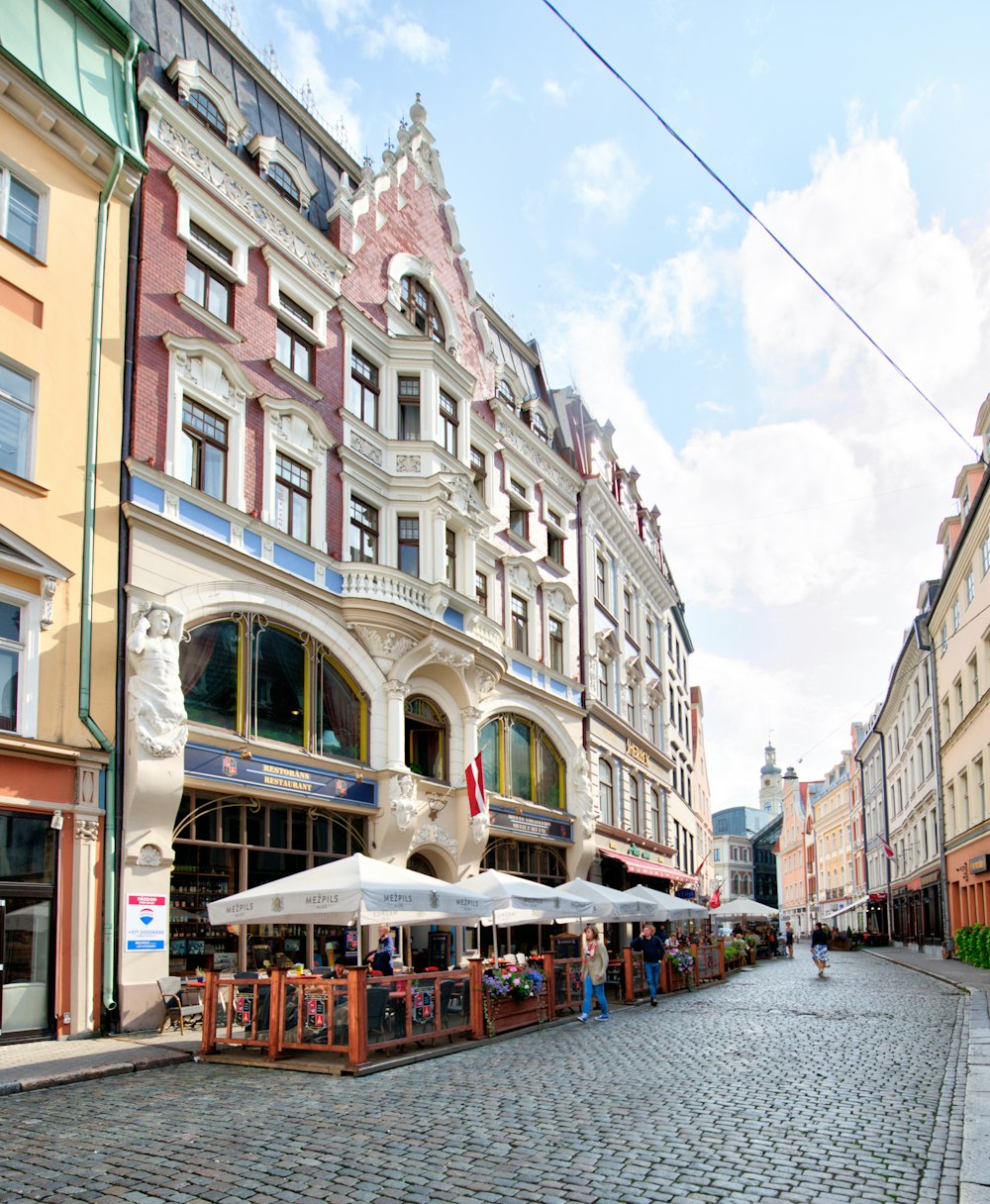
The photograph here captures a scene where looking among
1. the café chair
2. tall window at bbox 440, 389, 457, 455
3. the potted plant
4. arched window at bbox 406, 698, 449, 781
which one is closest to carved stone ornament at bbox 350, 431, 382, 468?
tall window at bbox 440, 389, 457, 455

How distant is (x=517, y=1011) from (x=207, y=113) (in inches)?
692

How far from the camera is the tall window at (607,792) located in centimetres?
3659

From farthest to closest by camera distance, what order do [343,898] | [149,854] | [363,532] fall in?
[363,532] < [149,854] < [343,898]

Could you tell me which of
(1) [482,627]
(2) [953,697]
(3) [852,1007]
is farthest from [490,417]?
(2) [953,697]

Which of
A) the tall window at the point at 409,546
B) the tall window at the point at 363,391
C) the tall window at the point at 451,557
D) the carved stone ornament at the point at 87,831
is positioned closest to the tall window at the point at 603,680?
the tall window at the point at 451,557

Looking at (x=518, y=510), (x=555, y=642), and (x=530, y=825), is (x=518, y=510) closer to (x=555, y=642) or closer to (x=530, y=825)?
(x=555, y=642)

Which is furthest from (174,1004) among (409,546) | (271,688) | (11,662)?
(409,546)

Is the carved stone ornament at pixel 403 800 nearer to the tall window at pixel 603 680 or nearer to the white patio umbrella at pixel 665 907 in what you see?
the white patio umbrella at pixel 665 907

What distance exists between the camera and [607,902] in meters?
23.3

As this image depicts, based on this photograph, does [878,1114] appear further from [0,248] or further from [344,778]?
[0,248]

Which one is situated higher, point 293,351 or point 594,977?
point 293,351

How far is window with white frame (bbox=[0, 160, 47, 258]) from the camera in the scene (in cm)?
1641

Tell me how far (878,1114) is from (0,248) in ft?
52.0

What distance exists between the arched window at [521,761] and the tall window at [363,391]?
28.8ft
